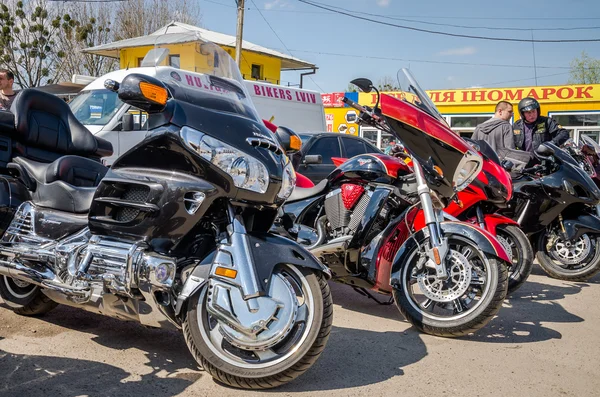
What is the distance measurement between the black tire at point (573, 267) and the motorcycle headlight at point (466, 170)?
108 inches

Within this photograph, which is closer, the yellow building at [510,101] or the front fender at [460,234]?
the front fender at [460,234]

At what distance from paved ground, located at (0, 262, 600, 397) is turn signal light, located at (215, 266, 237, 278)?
0.62 meters

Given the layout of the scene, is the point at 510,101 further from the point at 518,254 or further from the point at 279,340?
the point at 279,340

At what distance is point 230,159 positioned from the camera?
2.98m

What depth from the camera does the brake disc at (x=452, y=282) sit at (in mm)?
3971

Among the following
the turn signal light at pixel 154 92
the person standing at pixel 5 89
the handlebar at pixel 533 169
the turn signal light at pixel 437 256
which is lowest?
the turn signal light at pixel 437 256

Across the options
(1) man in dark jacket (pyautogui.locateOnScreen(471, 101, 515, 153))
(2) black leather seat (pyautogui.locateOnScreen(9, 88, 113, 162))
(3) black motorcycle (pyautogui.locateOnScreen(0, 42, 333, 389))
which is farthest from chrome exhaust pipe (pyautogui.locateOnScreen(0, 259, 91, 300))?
(1) man in dark jacket (pyautogui.locateOnScreen(471, 101, 515, 153))

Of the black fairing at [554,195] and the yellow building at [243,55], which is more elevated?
the yellow building at [243,55]

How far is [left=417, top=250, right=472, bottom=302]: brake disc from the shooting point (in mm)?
3971

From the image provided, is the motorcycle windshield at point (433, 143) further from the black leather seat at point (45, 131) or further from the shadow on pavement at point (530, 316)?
the black leather seat at point (45, 131)

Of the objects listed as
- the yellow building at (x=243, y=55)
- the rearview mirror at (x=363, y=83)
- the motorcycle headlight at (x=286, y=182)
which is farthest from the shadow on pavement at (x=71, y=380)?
the yellow building at (x=243, y=55)

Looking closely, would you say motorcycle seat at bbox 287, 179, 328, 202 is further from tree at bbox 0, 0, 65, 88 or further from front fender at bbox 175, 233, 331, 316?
tree at bbox 0, 0, 65, 88

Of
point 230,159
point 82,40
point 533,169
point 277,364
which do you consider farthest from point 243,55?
point 277,364

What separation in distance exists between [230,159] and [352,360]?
1482mm
